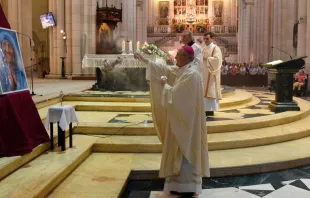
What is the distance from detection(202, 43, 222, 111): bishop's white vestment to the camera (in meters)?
8.86

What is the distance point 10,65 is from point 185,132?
7.87ft

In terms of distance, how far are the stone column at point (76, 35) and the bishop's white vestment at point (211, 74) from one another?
14.0 meters

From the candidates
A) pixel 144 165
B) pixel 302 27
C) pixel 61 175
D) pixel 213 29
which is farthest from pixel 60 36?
pixel 213 29

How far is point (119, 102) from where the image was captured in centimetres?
1045

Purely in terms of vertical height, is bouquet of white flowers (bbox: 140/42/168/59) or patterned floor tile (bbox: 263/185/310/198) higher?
bouquet of white flowers (bbox: 140/42/168/59)

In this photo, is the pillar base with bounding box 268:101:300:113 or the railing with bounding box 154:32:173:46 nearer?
the pillar base with bounding box 268:101:300:113

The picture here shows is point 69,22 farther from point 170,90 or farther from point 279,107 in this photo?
point 170,90

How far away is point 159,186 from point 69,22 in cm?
1825

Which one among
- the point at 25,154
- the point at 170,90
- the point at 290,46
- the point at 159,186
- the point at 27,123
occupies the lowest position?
the point at 159,186

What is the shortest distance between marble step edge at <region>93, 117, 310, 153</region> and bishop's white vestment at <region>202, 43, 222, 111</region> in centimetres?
133

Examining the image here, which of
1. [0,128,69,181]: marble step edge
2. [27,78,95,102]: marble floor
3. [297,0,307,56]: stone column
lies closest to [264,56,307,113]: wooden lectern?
[27,78,95,102]: marble floor

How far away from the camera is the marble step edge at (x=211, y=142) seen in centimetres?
661

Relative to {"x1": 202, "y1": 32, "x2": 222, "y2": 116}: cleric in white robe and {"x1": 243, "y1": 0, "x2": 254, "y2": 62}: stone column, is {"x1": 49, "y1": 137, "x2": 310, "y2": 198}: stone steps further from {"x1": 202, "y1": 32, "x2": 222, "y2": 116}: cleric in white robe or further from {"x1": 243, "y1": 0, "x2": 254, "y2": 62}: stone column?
{"x1": 243, "y1": 0, "x2": 254, "y2": 62}: stone column

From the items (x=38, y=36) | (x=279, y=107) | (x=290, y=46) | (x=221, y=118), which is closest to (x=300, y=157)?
(x=221, y=118)
